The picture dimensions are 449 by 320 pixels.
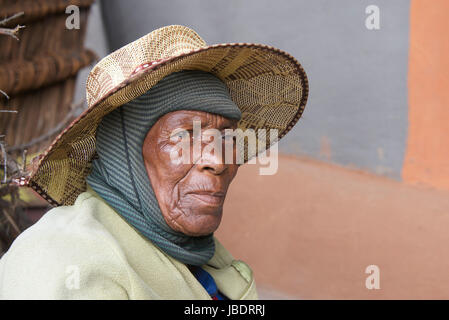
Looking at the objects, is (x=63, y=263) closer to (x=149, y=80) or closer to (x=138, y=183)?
(x=138, y=183)

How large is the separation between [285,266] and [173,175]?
7.56 feet

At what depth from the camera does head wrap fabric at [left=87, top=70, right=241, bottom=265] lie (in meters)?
1.61

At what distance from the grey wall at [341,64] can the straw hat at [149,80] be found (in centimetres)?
149

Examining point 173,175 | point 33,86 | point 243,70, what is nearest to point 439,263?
point 243,70

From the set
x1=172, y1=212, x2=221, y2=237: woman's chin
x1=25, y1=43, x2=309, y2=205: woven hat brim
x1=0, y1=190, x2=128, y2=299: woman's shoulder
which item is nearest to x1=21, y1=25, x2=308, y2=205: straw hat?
x1=25, y1=43, x2=309, y2=205: woven hat brim

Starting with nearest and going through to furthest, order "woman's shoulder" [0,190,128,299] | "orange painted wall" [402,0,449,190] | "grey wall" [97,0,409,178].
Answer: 1. "woman's shoulder" [0,190,128,299]
2. "orange painted wall" [402,0,449,190]
3. "grey wall" [97,0,409,178]

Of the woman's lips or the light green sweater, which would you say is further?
the woman's lips

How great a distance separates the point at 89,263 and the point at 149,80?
54cm

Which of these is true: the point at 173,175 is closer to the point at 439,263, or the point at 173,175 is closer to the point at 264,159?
the point at 439,263

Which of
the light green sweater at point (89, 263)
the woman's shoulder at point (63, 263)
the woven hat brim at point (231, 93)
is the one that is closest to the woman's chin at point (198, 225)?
the light green sweater at point (89, 263)

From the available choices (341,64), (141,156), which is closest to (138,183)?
(141,156)

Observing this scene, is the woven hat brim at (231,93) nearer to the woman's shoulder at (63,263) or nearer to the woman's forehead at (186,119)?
the woman's forehead at (186,119)

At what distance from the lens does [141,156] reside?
5.37 ft

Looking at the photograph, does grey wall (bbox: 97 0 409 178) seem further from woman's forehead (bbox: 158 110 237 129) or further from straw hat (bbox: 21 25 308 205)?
woman's forehead (bbox: 158 110 237 129)
